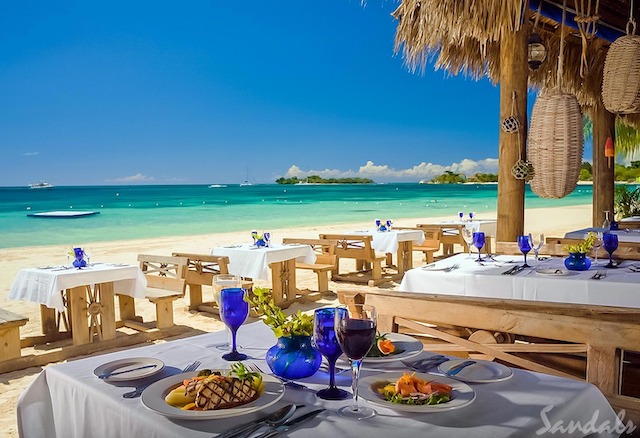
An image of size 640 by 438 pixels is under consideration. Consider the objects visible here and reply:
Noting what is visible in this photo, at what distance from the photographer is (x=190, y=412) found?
1.07 metres

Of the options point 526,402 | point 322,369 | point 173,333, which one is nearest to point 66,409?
point 322,369

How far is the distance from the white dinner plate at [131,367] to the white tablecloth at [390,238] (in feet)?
20.6

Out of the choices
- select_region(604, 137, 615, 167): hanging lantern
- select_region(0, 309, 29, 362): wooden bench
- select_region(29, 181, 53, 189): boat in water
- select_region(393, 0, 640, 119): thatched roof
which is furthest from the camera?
select_region(29, 181, 53, 189): boat in water

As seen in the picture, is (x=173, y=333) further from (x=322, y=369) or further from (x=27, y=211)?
(x=27, y=211)

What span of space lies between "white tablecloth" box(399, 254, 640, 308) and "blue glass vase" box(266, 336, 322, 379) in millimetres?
2000

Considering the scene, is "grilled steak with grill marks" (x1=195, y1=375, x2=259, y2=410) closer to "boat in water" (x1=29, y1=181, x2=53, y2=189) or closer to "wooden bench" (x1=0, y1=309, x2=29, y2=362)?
"wooden bench" (x1=0, y1=309, x2=29, y2=362)

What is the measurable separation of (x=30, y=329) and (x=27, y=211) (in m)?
33.9

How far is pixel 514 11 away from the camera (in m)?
4.20

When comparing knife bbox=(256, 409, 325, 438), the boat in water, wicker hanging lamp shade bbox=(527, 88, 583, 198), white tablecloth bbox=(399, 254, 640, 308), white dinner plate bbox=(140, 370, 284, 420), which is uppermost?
the boat in water

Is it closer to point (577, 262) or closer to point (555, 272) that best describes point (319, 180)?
point (577, 262)

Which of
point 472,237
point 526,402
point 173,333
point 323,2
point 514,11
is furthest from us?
point 323,2

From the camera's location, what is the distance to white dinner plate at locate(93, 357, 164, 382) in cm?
134

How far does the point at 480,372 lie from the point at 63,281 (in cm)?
372

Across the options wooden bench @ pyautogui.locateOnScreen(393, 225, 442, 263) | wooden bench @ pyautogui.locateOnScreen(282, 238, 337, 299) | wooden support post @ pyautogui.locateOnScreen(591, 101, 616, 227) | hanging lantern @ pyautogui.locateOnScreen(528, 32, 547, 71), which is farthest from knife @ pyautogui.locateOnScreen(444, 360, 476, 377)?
wooden support post @ pyautogui.locateOnScreen(591, 101, 616, 227)
